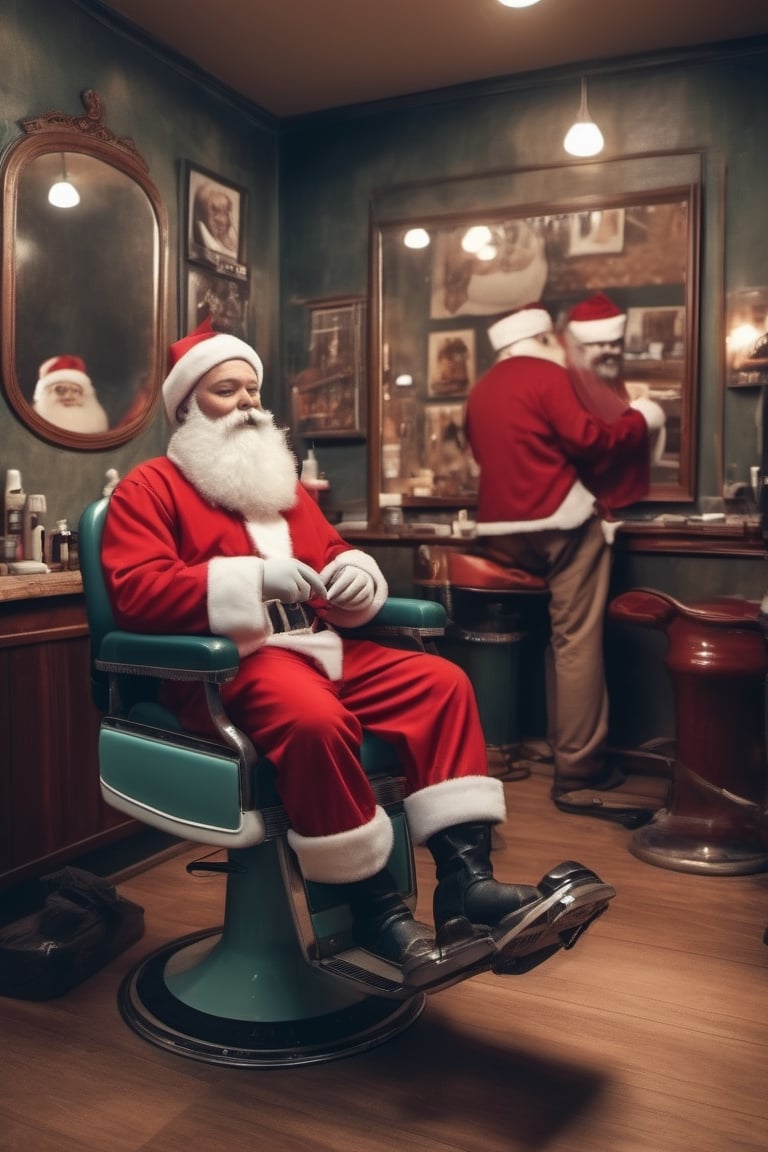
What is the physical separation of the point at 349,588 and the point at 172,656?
1.50 feet

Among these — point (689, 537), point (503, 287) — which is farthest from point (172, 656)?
point (503, 287)

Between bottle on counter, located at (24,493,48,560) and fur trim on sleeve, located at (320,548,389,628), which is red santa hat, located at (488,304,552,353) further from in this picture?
fur trim on sleeve, located at (320,548,389,628)

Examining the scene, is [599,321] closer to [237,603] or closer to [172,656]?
[237,603]

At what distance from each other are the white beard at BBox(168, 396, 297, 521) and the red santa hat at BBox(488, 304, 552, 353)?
200cm

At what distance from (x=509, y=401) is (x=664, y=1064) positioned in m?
2.52

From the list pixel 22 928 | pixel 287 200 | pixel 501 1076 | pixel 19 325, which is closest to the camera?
pixel 501 1076

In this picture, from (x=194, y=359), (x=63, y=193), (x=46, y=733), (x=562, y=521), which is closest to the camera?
(x=194, y=359)

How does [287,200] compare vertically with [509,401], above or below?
above

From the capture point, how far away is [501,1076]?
1861 mm

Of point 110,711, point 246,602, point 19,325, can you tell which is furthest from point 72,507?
point 246,602

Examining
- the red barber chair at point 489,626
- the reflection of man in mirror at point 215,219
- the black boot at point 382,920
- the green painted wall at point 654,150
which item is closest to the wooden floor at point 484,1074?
the black boot at point 382,920

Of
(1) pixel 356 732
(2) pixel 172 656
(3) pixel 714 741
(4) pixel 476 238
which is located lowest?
(3) pixel 714 741

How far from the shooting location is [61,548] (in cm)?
324

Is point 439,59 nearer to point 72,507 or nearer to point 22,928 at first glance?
point 72,507
